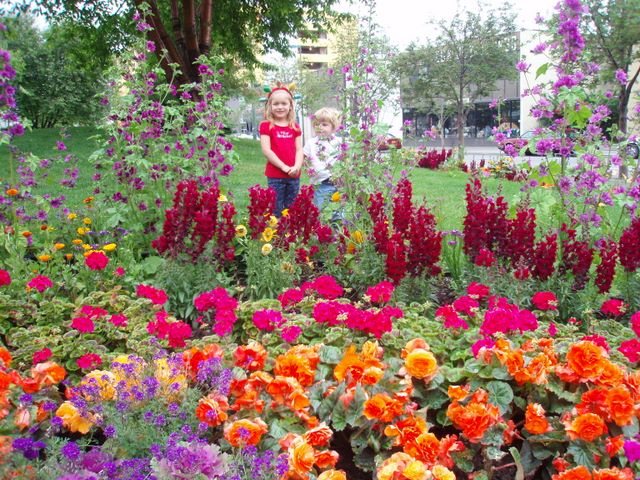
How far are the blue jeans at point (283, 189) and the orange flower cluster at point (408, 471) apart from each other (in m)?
4.11

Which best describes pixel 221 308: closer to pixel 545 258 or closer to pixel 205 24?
pixel 545 258

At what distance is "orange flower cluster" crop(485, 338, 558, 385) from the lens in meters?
2.27

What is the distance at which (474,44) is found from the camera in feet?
71.1

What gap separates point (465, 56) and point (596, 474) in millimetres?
21902

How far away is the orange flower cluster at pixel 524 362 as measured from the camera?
2.27 meters

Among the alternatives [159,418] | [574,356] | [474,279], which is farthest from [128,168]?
[574,356]

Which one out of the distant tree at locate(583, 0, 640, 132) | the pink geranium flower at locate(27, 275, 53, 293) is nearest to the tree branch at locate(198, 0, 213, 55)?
the distant tree at locate(583, 0, 640, 132)

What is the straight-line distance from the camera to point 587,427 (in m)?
2.04

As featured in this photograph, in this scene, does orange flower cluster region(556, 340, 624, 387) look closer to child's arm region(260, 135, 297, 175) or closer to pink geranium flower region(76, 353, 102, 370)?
pink geranium flower region(76, 353, 102, 370)

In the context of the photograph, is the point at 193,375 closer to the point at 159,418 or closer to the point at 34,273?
the point at 159,418

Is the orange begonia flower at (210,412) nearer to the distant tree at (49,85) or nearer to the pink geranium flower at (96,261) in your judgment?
the pink geranium flower at (96,261)

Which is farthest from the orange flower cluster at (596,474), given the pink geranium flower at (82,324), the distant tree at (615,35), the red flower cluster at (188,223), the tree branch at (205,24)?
the distant tree at (615,35)

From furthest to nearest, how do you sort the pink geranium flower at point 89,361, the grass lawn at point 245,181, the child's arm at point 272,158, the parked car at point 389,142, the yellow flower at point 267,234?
the grass lawn at point 245,181 → the child's arm at point 272,158 → the parked car at point 389,142 → the yellow flower at point 267,234 → the pink geranium flower at point 89,361

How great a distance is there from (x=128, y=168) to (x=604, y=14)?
12398 millimetres
